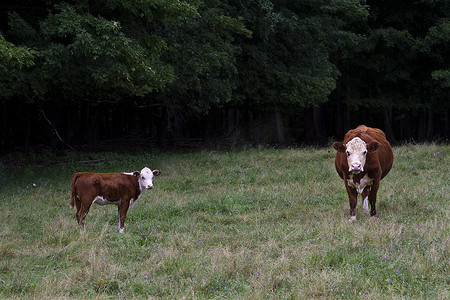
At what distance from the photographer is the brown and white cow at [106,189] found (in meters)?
7.65

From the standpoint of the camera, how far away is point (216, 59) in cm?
1755

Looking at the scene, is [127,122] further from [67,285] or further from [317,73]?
[67,285]

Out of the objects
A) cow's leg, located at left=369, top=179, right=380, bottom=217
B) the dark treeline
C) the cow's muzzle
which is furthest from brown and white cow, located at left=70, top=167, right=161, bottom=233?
the dark treeline

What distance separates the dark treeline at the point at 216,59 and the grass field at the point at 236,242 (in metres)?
3.23

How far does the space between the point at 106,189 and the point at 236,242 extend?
2.17 m

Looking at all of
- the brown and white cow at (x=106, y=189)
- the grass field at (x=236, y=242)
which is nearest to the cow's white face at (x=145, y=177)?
the brown and white cow at (x=106, y=189)

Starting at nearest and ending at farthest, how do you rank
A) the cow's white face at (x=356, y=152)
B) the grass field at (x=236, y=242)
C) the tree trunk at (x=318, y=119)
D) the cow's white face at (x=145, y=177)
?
the grass field at (x=236, y=242)
the cow's white face at (x=145, y=177)
the cow's white face at (x=356, y=152)
the tree trunk at (x=318, y=119)

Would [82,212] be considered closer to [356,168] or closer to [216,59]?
[356,168]

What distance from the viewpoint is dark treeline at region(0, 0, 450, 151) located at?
1267 centimetres

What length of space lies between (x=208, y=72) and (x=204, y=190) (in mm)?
8859

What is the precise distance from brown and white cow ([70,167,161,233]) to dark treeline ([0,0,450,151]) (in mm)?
3981

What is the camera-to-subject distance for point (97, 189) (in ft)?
25.2

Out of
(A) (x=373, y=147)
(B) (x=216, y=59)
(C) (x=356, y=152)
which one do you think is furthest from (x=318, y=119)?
(C) (x=356, y=152)

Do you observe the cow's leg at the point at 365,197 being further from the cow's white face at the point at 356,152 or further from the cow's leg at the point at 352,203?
the cow's white face at the point at 356,152
